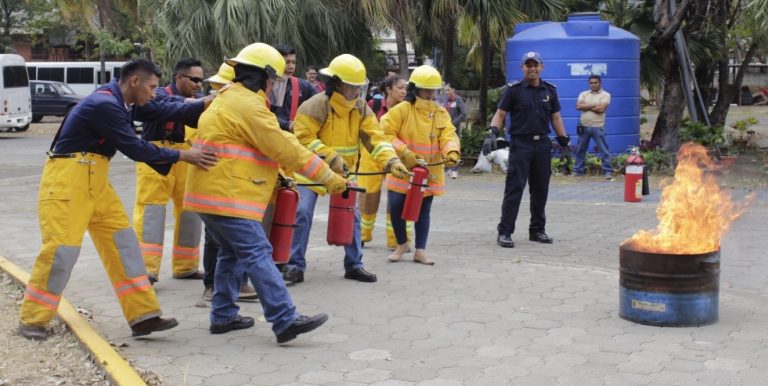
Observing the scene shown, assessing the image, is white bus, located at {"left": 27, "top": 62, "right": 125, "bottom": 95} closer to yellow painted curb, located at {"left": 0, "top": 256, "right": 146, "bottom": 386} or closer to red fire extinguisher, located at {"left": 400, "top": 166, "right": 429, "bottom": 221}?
red fire extinguisher, located at {"left": 400, "top": 166, "right": 429, "bottom": 221}

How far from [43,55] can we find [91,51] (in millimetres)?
7615

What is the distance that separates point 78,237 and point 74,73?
36884 millimetres

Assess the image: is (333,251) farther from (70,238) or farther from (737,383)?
(737,383)

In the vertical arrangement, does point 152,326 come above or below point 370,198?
below

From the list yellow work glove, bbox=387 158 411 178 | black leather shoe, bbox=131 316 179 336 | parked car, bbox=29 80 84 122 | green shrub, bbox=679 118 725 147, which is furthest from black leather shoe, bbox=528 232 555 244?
parked car, bbox=29 80 84 122

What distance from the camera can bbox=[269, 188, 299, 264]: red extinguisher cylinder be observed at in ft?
20.9

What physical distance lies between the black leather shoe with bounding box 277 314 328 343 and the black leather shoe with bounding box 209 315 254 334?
1.67 feet

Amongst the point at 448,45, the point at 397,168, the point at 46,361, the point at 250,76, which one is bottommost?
the point at 46,361

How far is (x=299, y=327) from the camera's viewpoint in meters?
5.89

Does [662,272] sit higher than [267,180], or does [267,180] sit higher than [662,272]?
[267,180]

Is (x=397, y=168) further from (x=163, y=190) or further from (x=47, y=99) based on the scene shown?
(x=47, y=99)

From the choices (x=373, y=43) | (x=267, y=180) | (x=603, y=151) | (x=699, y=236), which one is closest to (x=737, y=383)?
(x=699, y=236)

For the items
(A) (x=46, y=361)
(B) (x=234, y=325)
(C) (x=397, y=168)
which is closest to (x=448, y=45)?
(C) (x=397, y=168)

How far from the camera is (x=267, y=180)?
19.6 ft
